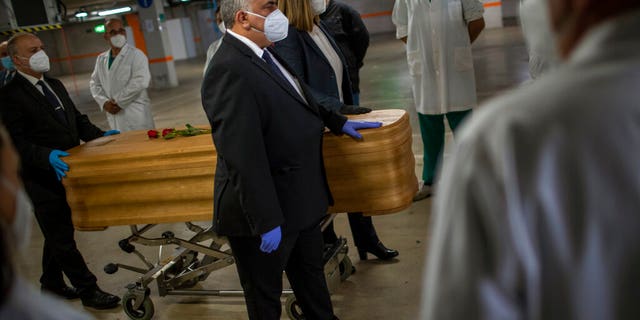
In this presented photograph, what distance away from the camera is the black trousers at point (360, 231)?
365cm

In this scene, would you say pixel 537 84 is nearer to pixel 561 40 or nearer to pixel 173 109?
pixel 561 40

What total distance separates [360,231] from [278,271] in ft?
4.14

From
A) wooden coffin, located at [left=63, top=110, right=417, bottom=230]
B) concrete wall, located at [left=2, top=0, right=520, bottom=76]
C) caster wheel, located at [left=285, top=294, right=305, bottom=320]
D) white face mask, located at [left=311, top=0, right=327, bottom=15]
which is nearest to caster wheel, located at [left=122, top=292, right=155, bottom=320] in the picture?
wooden coffin, located at [left=63, top=110, right=417, bottom=230]

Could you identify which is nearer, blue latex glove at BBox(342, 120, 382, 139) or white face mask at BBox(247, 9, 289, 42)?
white face mask at BBox(247, 9, 289, 42)

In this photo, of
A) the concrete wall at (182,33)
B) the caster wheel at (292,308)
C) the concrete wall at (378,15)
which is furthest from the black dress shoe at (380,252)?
the concrete wall at (378,15)

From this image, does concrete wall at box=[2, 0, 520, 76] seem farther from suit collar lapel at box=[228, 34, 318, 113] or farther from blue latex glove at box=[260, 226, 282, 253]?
blue latex glove at box=[260, 226, 282, 253]

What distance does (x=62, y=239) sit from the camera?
3.56m

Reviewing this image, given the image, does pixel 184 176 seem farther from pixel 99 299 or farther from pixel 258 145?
pixel 99 299

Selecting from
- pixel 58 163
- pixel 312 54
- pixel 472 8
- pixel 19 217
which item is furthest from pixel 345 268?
pixel 19 217

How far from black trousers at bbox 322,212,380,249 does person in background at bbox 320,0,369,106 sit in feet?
2.83

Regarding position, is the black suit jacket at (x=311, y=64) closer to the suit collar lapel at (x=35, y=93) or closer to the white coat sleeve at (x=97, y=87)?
the suit collar lapel at (x=35, y=93)

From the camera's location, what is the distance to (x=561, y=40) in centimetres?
79

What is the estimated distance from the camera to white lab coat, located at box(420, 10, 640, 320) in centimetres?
70

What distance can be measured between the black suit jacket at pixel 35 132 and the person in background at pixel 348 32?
70.3 inches
